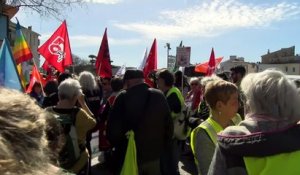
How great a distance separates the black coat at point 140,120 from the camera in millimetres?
4930

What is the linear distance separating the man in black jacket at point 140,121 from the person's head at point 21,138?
3732 millimetres

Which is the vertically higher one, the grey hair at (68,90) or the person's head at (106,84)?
the grey hair at (68,90)

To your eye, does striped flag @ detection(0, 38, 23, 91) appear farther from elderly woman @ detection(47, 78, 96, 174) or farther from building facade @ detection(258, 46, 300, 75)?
building facade @ detection(258, 46, 300, 75)

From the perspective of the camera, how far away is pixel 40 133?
1167mm

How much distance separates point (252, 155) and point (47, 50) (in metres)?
8.28

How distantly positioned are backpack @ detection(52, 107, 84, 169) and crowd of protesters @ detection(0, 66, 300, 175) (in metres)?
0.01

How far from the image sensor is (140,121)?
494 cm

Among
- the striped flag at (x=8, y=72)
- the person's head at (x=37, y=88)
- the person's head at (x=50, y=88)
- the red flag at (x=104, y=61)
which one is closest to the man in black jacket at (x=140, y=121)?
the striped flag at (x=8, y=72)

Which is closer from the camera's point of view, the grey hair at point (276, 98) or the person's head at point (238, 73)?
the grey hair at point (276, 98)

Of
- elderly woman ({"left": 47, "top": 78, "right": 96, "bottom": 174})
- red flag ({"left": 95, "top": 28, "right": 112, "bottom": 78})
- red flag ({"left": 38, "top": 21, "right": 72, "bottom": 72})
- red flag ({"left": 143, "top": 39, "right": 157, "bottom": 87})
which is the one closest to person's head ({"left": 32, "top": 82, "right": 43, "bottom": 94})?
red flag ({"left": 38, "top": 21, "right": 72, "bottom": 72})

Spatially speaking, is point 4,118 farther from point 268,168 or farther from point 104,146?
point 104,146

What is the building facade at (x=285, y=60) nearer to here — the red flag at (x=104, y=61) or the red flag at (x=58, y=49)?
the red flag at (x=104, y=61)

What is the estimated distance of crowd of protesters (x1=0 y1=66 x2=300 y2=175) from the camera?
1122mm

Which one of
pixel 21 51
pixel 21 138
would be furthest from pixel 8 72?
pixel 21 51
